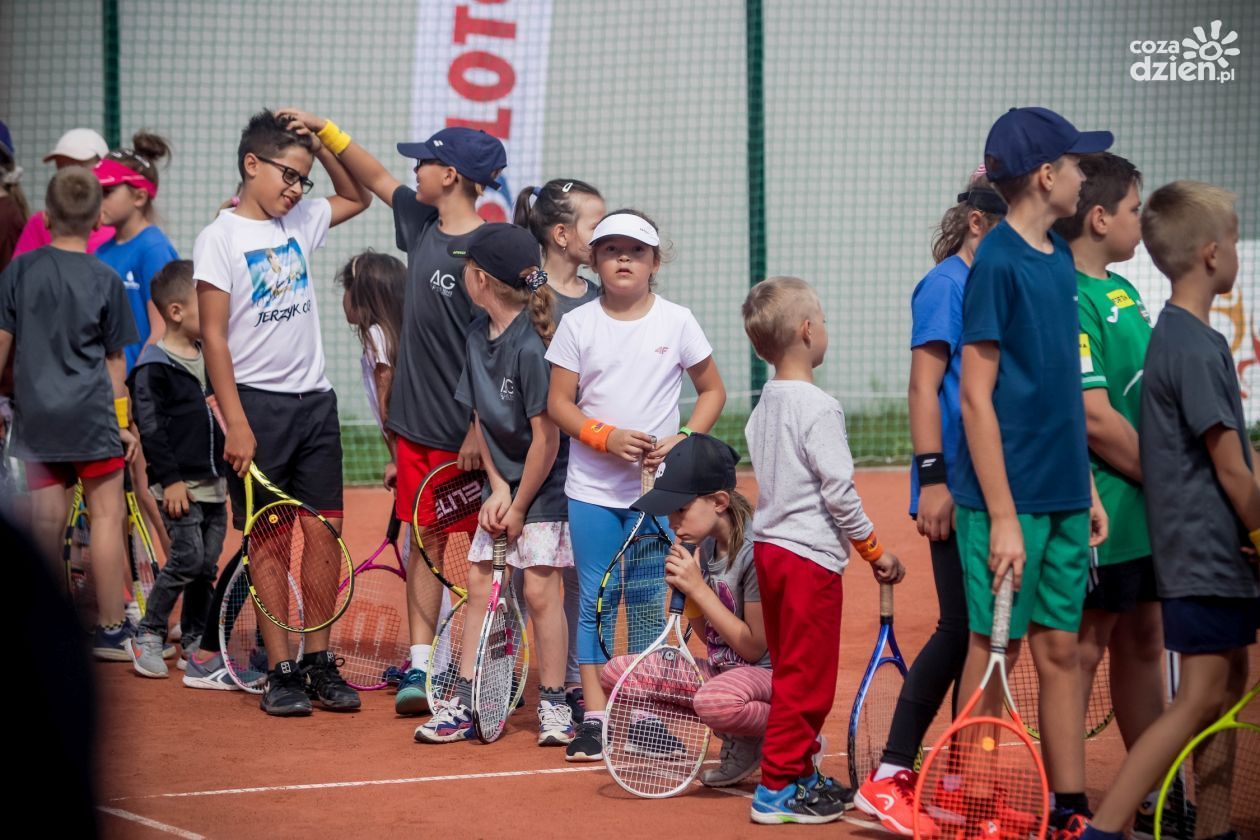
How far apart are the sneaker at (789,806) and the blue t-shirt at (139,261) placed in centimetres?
395

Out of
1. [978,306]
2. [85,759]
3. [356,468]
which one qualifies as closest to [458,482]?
[978,306]

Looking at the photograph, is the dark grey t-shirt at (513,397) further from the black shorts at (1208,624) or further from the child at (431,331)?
the black shorts at (1208,624)

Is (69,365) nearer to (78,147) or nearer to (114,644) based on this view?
(114,644)

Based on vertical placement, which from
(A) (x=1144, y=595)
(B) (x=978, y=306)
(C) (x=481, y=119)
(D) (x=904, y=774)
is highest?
(C) (x=481, y=119)

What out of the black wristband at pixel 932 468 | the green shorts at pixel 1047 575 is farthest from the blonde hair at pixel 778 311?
the green shorts at pixel 1047 575

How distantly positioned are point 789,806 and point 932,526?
81 cm

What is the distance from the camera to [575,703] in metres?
5.14

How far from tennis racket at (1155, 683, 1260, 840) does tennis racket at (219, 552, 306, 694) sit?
305 centimetres

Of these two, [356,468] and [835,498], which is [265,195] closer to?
[835,498]

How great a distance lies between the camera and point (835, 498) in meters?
3.93

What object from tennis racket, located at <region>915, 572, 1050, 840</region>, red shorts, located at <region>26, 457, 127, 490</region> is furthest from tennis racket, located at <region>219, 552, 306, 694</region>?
tennis racket, located at <region>915, 572, 1050, 840</region>

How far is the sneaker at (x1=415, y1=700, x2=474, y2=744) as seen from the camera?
497 centimetres

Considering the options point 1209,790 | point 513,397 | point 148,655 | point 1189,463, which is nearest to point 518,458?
point 513,397

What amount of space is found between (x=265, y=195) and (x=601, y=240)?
1.35m
